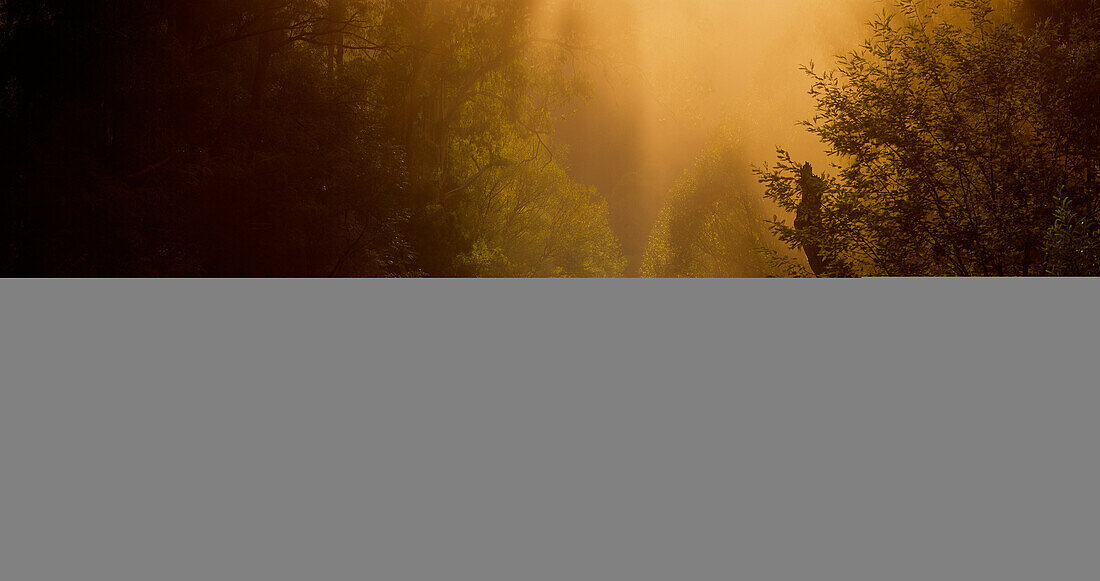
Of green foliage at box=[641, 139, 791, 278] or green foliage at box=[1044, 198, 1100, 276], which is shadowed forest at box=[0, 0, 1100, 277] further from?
green foliage at box=[641, 139, 791, 278]

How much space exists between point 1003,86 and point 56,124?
878 centimetres

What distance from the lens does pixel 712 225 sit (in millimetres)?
14508

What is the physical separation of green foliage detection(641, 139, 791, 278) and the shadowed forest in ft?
3.17

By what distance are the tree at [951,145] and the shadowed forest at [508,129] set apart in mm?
24

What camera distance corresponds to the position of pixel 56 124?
25.3 ft

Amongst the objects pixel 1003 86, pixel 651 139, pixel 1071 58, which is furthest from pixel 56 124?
pixel 1071 58

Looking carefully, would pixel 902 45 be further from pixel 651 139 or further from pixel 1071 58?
pixel 651 139

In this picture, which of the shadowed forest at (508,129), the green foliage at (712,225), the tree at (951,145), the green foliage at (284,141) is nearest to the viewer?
the green foliage at (284,141)

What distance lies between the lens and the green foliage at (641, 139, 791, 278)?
43.4 feet

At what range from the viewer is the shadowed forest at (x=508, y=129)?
7.70 m

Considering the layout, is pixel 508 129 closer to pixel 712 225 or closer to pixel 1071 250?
pixel 712 225

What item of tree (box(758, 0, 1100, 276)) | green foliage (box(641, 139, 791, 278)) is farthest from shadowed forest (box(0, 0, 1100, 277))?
green foliage (box(641, 139, 791, 278))

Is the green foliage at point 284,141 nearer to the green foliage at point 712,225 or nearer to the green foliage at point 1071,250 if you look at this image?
the green foliage at point 712,225

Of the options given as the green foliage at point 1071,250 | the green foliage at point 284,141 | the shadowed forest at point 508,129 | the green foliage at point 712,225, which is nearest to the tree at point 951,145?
the shadowed forest at point 508,129
